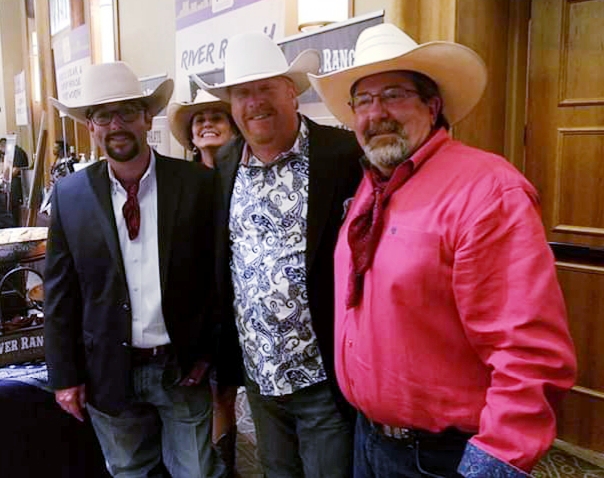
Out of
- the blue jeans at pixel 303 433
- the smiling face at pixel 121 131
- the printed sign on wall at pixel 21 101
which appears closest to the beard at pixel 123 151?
the smiling face at pixel 121 131

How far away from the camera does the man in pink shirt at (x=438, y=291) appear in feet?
3.39

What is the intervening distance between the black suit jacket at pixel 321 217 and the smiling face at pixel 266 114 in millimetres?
78

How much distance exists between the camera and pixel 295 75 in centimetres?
189

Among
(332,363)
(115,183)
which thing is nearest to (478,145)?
(332,363)

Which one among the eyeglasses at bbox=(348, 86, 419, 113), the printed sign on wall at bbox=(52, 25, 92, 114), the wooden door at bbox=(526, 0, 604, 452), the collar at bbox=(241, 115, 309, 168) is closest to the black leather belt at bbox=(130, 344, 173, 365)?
the collar at bbox=(241, 115, 309, 168)

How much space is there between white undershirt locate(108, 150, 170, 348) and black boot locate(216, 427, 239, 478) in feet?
2.98

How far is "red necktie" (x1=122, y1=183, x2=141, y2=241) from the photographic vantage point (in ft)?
6.07

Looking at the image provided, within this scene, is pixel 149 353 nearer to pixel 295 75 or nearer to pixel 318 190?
pixel 318 190

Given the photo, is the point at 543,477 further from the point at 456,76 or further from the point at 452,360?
the point at 456,76

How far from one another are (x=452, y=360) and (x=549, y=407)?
209mm

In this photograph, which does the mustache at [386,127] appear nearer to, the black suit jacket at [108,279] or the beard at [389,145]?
the beard at [389,145]

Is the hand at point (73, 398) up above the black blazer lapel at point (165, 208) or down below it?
below

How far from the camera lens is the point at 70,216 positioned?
6.16 ft

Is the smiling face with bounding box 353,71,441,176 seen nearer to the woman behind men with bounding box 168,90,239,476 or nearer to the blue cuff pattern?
the blue cuff pattern
